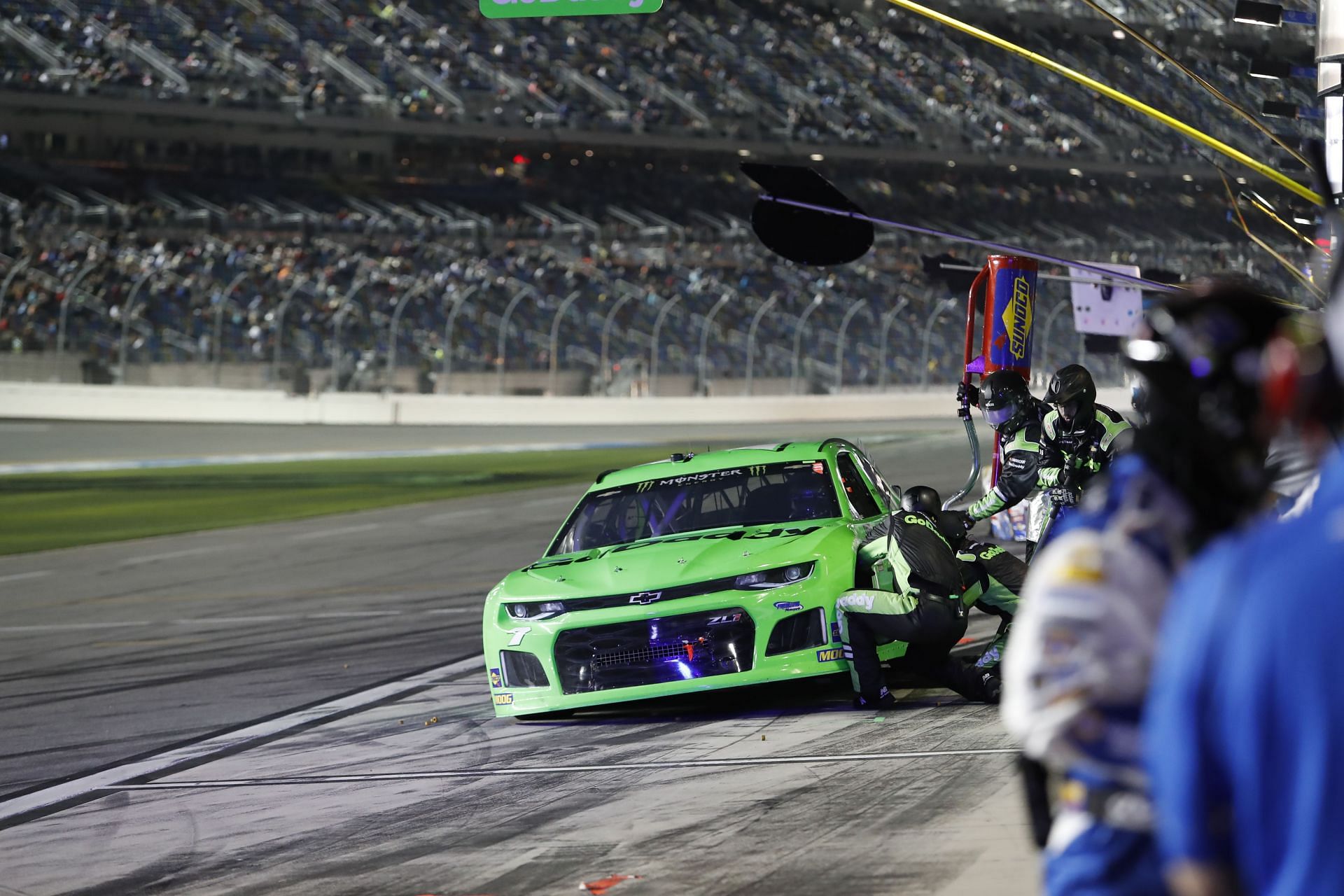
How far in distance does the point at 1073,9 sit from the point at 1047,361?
27.7 metres

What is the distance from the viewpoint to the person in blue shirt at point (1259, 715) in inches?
58.4

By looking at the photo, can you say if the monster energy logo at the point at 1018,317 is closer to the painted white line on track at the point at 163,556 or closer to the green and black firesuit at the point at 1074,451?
the green and black firesuit at the point at 1074,451

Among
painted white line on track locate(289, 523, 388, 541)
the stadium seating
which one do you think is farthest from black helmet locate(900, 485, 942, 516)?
the stadium seating

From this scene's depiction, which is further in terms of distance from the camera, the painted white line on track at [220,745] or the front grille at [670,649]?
the front grille at [670,649]

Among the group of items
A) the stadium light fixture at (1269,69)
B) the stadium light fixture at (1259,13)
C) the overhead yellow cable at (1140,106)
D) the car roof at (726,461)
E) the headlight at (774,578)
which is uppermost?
the stadium light fixture at (1259,13)

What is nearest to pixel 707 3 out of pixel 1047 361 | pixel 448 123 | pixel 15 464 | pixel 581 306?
pixel 448 123

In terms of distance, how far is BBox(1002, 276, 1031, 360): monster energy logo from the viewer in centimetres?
1269

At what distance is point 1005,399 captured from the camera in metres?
8.41

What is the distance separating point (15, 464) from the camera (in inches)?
1234

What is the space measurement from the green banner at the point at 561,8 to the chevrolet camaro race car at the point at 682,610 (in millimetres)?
5468

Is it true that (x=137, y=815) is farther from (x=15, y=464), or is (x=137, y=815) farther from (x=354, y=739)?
(x=15, y=464)

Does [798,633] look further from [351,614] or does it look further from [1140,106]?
[351,614]

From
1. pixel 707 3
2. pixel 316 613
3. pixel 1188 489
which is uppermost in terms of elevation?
pixel 707 3

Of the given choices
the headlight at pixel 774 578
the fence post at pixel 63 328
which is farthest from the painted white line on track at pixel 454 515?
the fence post at pixel 63 328
